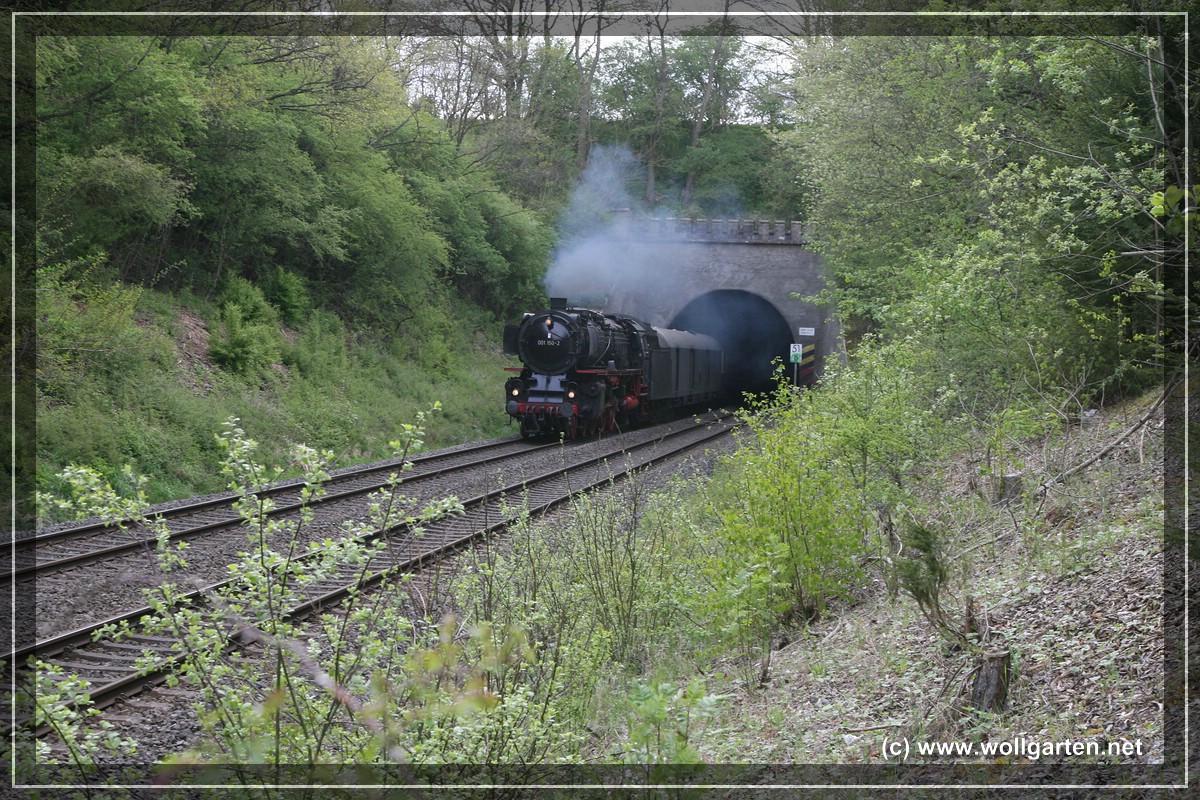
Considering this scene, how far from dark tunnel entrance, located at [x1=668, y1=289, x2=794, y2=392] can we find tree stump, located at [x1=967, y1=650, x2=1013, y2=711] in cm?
3382

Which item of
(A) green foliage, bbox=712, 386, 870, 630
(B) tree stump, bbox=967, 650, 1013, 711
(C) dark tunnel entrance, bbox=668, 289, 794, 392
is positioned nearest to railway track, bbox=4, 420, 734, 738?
(A) green foliage, bbox=712, 386, 870, 630

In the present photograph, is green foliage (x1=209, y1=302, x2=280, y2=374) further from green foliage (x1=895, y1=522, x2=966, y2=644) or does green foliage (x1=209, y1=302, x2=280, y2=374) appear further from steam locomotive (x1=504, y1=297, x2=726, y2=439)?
green foliage (x1=895, y1=522, x2=966, y2=644)

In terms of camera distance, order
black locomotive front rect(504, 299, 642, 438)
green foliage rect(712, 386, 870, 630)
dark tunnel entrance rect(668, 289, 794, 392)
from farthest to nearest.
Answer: dark tunnel entrance rect(668, 289, 794, 392)
black locomotive front rect(504, 299, 642, 438)
green foliage rect(712, 386, 870, 630)

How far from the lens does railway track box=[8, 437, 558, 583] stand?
927 cm

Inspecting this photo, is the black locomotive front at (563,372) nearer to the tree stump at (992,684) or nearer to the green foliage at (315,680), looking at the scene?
the tree stump at (992,684)

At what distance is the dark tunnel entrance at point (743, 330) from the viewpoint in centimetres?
4050

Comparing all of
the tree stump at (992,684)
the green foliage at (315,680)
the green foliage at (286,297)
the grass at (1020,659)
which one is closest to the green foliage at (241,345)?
the green foliage at (286,297)

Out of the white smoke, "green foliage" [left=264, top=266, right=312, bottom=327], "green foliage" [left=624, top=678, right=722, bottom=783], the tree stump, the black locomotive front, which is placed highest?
the white smoke

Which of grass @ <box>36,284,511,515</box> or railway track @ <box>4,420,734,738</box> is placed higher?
grass @ <box>36,284,511,515</box>

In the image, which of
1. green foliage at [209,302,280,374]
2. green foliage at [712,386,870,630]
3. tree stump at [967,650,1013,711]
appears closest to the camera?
tree stump at [967,650,1013,711]

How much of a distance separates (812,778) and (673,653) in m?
2.51

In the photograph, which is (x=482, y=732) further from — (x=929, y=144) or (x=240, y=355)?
(x=240, y=355)

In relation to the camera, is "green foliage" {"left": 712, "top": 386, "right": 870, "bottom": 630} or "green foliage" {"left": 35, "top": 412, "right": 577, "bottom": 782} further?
"green foliage" {"left": 712, "top": 386, "right": 870, "bottom": 630}

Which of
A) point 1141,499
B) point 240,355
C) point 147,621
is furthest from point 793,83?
point 147,621
